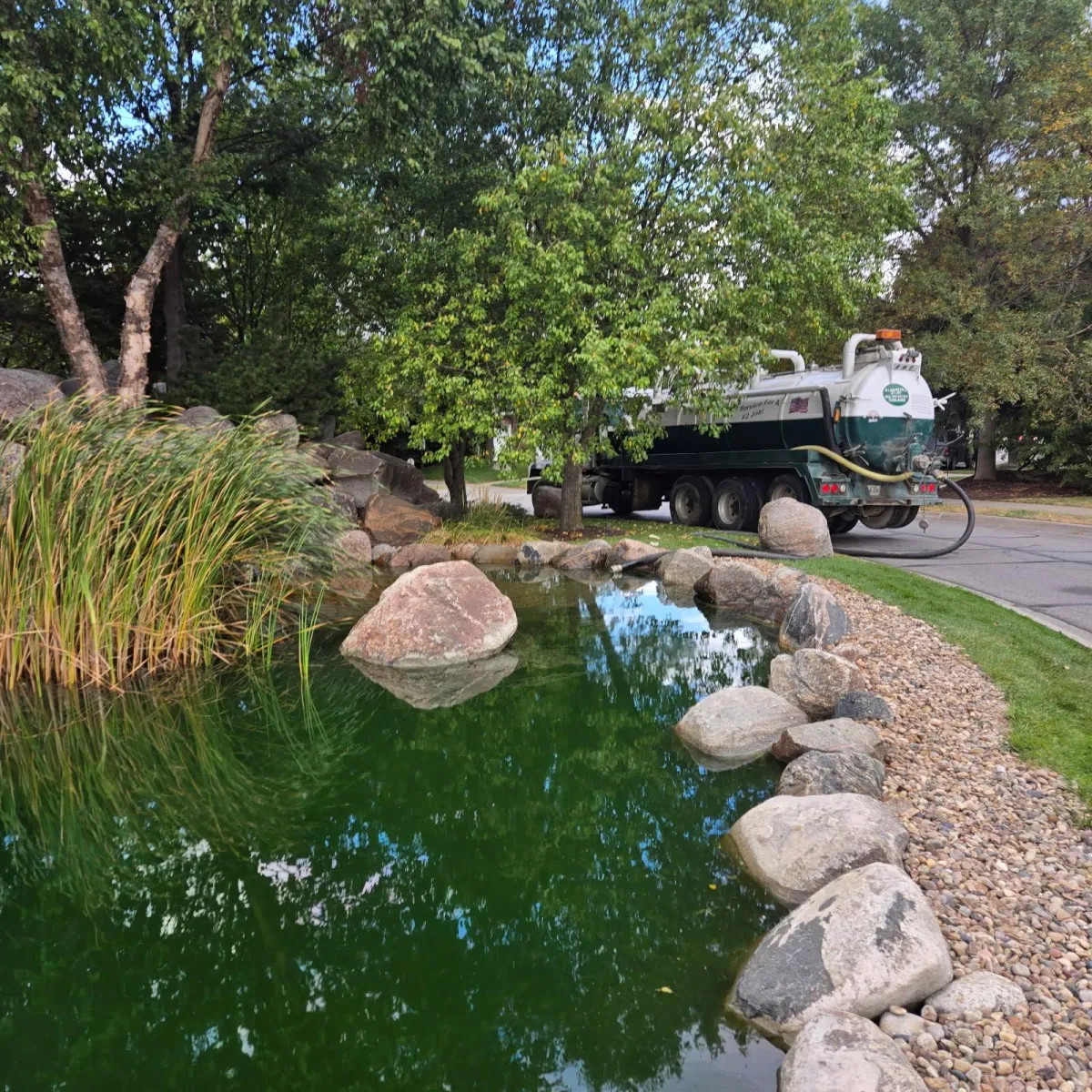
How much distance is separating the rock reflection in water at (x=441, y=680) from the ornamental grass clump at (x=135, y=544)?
1.03 meters

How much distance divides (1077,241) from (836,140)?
9851 millimetres

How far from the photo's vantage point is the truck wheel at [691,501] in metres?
14.2

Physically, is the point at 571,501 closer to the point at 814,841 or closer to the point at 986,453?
the point at 814,841

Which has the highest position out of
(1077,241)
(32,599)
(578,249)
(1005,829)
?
(1077,241)

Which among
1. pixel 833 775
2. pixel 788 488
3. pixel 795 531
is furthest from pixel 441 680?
pixel 788 488

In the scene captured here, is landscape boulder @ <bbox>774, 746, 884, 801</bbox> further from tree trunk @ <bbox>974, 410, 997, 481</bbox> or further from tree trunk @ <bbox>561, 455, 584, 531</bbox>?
tree trunk @ <bbox>974, 410, 997, 481</bbox>

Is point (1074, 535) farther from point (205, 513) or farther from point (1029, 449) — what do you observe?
point (205, 513)

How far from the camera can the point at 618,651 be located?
313 inches

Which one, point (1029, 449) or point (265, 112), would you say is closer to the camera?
point (265, 112)

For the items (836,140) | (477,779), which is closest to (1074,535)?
(836,140)

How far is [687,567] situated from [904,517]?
5116 mm

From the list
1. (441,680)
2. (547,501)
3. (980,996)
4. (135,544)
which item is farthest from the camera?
(547,501)

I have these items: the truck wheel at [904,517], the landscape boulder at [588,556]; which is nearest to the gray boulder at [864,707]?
the landscape boulder at [588,556]

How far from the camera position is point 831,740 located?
4.83m
